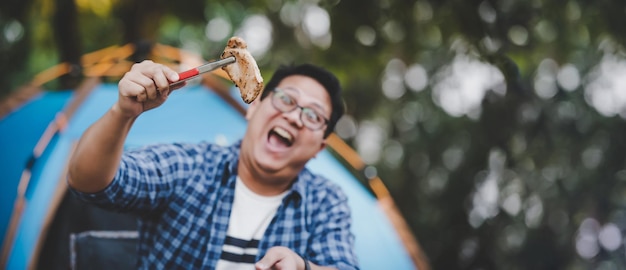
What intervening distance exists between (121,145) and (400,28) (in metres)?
2.01

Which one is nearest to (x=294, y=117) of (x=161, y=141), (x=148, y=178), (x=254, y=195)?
(x=254, y=195)

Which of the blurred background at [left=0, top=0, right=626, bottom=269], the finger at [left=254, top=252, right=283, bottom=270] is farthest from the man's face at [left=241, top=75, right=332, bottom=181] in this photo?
the blurred background at [left=0, top=0, right=626, bottom=269]

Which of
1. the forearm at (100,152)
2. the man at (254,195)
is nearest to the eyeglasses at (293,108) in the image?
the man at (254,195)

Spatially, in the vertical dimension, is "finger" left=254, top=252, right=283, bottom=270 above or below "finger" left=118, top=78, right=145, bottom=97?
below

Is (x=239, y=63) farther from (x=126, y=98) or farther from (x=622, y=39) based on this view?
(x=622, y=39)

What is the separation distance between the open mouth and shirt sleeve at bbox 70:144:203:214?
0.16 metres

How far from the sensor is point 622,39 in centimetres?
245

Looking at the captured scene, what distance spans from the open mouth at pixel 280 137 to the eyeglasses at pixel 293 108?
0.05 m

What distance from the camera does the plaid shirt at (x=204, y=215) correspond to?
4.49ft

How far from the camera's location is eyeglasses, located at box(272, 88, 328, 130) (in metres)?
1.46

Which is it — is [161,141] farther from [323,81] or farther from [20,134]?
[323,81]

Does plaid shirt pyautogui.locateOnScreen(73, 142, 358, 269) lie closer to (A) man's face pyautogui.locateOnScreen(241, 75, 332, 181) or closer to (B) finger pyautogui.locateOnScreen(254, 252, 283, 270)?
(A) man's face pyautogui.locateOnScreen(241, 75, 332, 181)

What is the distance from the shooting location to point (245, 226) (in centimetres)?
143

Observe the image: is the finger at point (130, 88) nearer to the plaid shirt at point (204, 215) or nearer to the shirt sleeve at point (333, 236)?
the plaid shirt at point (204, 215)
